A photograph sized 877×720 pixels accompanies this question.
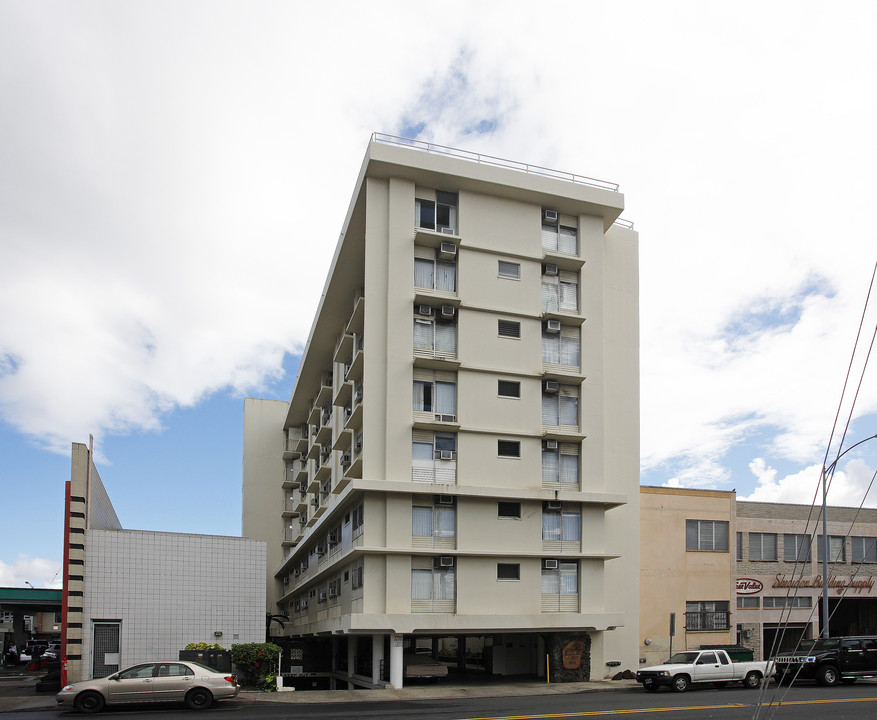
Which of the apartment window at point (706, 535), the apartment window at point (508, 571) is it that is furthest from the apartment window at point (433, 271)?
the apartment window at point (706, 535)

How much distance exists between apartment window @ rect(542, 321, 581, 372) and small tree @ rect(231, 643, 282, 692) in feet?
54.4

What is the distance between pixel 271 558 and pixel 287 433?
34.0 feet

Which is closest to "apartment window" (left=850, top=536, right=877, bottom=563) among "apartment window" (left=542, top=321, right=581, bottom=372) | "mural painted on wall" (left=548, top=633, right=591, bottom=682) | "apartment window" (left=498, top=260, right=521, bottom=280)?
"mural painted on wall" (left=548, top=633, right=591, bottom=682)

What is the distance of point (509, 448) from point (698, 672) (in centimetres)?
1129

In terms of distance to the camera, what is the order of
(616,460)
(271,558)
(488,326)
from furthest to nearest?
(271,558) < (616,460) < (488,326)

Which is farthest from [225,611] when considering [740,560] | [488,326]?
[740,560]

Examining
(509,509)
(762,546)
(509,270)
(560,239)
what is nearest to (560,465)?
(509,509)

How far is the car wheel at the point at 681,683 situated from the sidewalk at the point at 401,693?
269 cm

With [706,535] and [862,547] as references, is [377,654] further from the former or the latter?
[862,547]

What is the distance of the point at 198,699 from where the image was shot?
2489cm

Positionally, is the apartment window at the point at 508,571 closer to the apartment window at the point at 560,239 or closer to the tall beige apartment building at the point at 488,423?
the tall beige apartment building at the point at 488,423

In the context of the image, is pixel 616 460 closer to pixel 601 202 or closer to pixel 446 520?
pixel 446 520

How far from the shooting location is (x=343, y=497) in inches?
1395

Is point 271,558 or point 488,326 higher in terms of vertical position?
point 488,326
